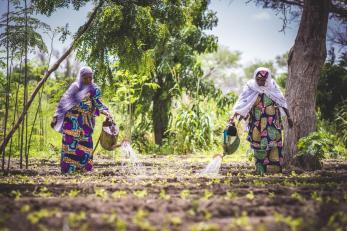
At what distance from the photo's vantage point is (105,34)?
313 inches

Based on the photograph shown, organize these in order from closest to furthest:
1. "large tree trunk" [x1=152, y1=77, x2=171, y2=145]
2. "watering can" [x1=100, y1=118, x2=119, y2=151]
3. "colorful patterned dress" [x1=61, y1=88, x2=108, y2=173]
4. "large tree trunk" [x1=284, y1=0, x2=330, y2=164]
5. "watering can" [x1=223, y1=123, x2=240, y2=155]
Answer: "watering can" [x1=223, y1=123, x2=240, y2=155]
"large tree trunk" [x1=284, y1=0, x2=330, y2=164]
"colorful patterned dress" [x1=61, y1=88, x2=108, y2=173]
"watering can" [x1=100, y1=118, x2=119, y2=151]
"large tree trunk" [x1=152, y1=77, x2=171, y2=145]

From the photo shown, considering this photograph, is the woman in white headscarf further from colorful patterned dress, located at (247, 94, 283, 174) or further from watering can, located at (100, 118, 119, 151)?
watering can, located at (100, 118, 119, 151)

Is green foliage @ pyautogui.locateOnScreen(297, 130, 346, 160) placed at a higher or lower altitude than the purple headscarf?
lower

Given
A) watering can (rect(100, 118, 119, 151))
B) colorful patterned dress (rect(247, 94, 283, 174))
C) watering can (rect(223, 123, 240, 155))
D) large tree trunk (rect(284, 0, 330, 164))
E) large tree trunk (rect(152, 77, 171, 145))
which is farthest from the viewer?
large tree trunk (rect(152, 77, 171, 145))

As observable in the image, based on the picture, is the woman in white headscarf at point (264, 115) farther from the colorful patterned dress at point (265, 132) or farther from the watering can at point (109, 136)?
the watering can at point (109, 136)

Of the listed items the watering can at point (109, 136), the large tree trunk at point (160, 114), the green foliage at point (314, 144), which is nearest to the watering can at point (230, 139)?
the green foliage at point (314, 144)

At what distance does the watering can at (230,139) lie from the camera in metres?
6.24

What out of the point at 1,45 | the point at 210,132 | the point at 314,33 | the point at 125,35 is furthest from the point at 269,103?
the point at 210,132

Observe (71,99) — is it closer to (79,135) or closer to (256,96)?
(79,135)

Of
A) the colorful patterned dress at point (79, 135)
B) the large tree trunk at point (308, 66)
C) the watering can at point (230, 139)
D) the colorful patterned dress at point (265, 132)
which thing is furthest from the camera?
the colorful patterned dress at point (79, 135)

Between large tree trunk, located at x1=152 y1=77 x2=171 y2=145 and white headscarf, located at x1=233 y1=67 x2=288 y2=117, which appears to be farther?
large tree trunk, located at x1=152 y1=77 x2=171 y2=145

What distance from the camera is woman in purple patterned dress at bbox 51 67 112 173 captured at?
693cm

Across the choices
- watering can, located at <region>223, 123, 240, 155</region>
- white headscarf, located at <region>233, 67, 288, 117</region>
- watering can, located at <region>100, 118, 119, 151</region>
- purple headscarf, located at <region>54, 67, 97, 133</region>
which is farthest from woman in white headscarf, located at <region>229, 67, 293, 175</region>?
purple headscarf, located at <region>54, 67, 97, 133</region>

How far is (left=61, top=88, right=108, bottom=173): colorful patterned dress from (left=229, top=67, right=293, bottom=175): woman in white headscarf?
2.47 m
